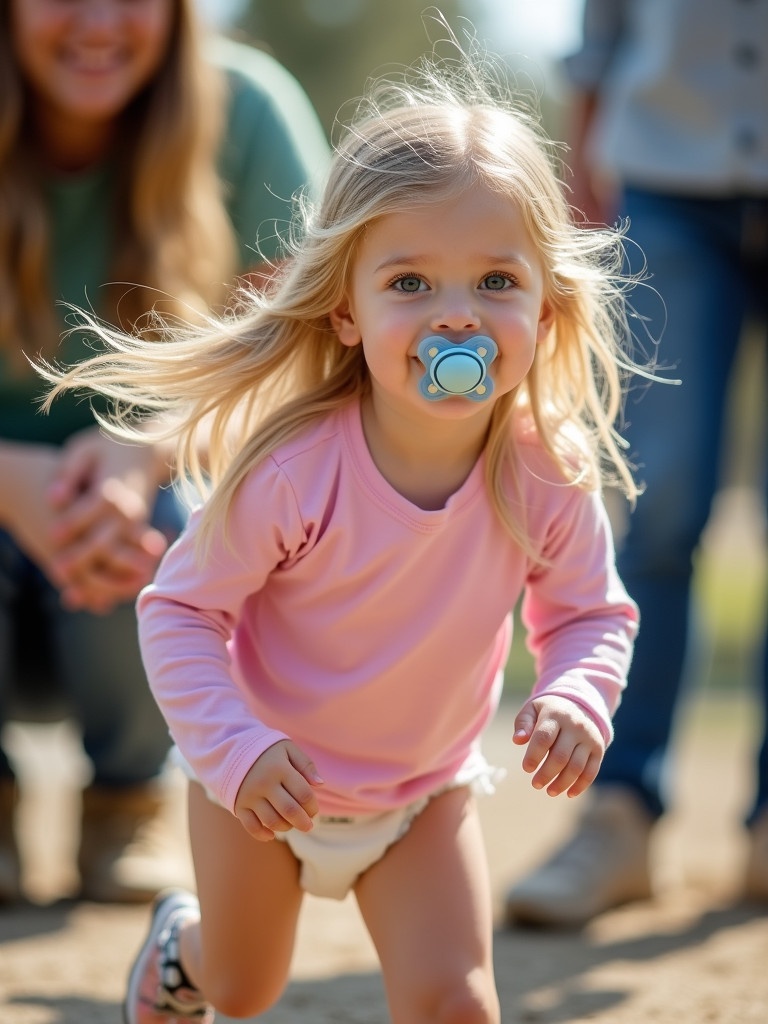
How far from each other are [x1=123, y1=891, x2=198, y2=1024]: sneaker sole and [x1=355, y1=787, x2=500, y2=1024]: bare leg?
0.35 m

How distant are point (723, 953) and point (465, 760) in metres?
0.92

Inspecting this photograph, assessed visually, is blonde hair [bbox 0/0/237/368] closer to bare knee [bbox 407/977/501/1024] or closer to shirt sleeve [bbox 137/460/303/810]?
shirt sleeve [bbox 137/460/303/810]

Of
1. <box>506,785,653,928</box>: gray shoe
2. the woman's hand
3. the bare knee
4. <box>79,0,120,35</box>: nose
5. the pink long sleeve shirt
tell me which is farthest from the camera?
<box>79,0,120,35</box>: nose

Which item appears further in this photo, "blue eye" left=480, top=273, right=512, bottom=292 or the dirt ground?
the dirt ground

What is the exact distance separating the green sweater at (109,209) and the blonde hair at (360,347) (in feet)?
3.37

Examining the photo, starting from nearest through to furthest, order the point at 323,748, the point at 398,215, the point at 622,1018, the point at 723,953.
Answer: the point at 398,215
the point at 323,748
the point at 622,1018
the point at 723,953

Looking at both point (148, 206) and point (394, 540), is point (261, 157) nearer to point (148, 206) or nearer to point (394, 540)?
point (148, 206)

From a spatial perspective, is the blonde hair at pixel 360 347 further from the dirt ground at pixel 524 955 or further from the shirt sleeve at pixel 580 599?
the dirt ground at pixel 524 955

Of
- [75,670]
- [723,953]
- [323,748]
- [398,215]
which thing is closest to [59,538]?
[75,670]

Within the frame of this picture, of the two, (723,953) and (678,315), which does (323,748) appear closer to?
(723,953)

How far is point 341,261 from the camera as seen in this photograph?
2006 mm

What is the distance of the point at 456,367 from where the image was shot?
184 cm

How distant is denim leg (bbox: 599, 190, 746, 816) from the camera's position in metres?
3.03

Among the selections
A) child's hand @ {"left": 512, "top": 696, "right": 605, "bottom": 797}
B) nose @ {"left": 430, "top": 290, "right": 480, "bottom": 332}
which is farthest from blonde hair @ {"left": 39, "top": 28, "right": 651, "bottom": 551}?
child's hand @ {"left": 512, "top": 696, "right": 605, "bottom": 797}
